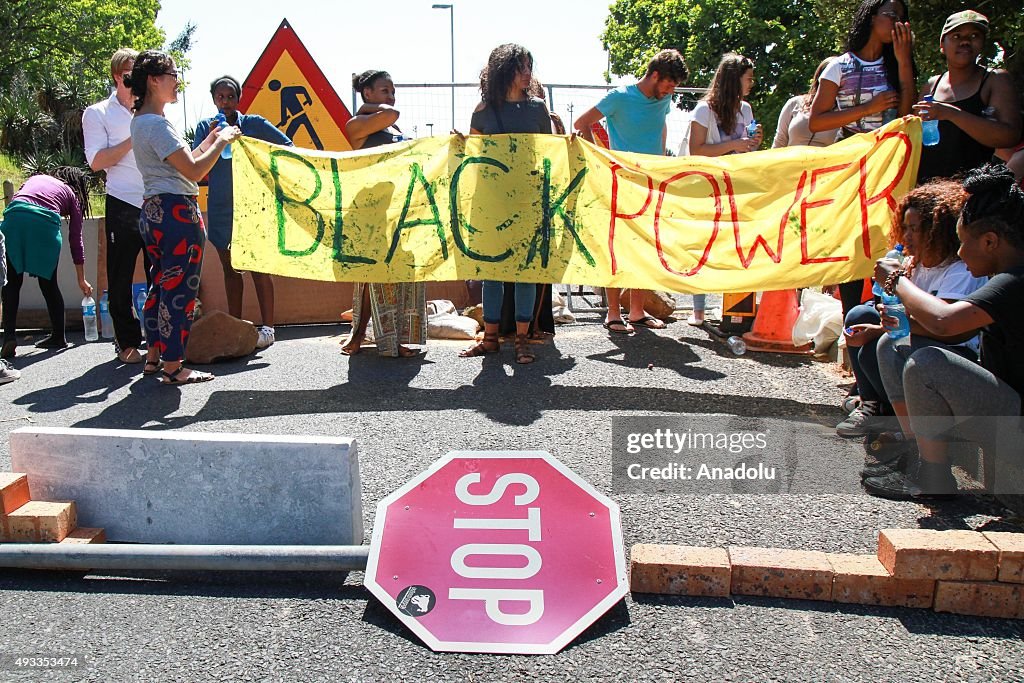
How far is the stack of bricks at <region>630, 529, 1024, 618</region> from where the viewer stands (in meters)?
2.73

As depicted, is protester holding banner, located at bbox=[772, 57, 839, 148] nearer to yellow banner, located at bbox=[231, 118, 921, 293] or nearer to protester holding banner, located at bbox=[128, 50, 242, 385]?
yellow banner, located at bbox=[231, 118, 921, 293]

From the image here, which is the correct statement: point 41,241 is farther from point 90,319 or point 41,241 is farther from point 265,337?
point 265,337

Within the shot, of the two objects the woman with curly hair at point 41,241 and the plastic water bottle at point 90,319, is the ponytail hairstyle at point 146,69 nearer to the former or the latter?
the woman with curly hair at point 41,241

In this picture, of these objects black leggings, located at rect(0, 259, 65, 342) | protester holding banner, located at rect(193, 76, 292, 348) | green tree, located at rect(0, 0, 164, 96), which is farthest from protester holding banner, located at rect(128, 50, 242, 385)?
green tree, located at rect(0, 0, 164, 96)

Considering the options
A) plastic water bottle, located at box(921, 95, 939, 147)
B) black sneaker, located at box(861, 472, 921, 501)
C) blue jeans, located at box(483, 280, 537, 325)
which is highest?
plastic water bottle, located at box(921, 95, 939, 147)

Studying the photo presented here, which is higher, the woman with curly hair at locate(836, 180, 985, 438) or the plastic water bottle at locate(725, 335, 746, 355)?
the woman with curly hair at locate(836, 180, 985, 438)

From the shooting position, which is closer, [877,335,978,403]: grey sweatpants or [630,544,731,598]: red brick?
[630,544,731,598]: red brick

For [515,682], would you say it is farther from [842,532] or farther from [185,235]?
[185,235]

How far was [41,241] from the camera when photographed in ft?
23.5

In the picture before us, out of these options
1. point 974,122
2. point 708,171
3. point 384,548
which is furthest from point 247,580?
point 974,122

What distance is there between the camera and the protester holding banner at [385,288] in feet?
20.3

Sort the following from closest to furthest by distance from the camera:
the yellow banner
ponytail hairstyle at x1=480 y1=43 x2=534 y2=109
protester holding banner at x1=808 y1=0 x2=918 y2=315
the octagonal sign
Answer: the octagonal sign → protester holding banner at x1=808 y1=0 x2=918 y2=315 → the yellow banner → ponytail hairstyle at x1=480 y1=43 x2=534 y2=109

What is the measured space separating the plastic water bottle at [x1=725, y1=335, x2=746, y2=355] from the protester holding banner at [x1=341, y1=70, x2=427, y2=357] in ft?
7.69

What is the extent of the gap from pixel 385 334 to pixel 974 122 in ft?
13.4
